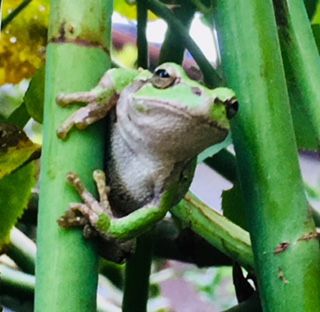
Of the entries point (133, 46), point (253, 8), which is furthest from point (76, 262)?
point (133, 46)

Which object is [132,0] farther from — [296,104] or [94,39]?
[94,39]

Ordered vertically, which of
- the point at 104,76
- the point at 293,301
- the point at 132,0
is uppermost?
the point at 132,0

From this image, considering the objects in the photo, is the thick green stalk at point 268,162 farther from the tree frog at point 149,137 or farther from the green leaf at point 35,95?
the green leaf at point 35,95

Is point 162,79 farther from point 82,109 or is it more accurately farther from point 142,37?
point 142,37

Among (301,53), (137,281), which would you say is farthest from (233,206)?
(301,53)

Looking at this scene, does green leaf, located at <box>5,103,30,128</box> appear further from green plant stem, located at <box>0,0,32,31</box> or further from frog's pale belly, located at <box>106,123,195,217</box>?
frog's pale belly, located at <box>106,123,195,217</box>

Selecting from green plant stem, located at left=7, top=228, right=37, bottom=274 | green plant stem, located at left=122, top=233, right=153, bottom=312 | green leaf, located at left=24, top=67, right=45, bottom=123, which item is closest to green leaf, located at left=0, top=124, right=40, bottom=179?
green leaf, located at left=24, top=67, right=45, bottom=123

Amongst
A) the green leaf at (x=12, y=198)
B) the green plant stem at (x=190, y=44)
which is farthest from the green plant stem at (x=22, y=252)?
the green plant stem at (x=190, y=44)
